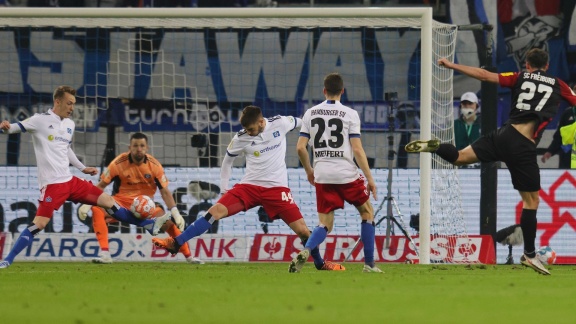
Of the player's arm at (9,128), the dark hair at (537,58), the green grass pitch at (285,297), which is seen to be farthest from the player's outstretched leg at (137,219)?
the dark hair at (537,58)

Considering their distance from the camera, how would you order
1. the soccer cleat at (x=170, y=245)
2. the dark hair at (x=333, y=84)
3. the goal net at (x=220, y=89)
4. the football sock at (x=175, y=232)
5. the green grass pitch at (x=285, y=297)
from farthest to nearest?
the goal net at (x=220, y=89)
the football sock at (x=175, y=232)
the soccer cleat at (x=170, y=245)
the dark hair at (x=333, y=84)
the green grass pitch at (x=285, y=297)

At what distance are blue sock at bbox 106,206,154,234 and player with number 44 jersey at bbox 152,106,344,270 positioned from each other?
5.11ft

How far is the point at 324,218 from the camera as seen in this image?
11.7 m

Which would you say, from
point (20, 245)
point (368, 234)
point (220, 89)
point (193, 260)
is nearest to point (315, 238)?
point (368, 234)

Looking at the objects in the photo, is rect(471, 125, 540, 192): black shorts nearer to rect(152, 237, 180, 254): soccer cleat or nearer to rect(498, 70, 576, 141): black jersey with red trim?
rect(498, 70, 576, 141): black jersey with red trim

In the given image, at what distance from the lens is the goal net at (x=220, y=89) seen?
1541cm

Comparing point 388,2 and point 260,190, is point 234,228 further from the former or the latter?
point 388,2

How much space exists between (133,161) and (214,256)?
1.85 metres

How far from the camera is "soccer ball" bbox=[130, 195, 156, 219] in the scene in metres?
14.3

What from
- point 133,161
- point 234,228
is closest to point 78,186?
point 133,161

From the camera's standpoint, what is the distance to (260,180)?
41.5 feet

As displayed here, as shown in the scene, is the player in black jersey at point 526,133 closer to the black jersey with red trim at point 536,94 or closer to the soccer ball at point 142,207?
the black jersey with red trim at point 536,94

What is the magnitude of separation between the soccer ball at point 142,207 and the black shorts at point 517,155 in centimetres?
461

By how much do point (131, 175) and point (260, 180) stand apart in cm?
299
